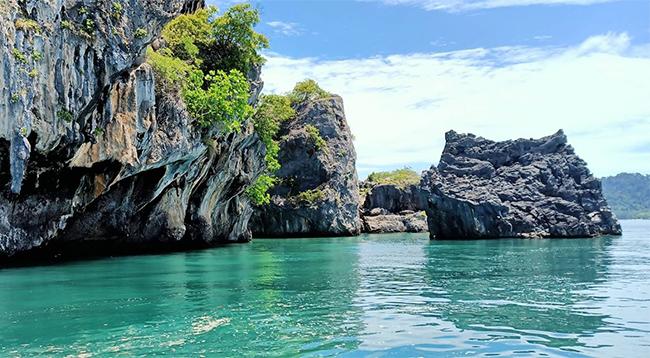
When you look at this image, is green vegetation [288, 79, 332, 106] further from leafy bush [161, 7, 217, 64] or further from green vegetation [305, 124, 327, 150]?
leafy bush [161, 7, 217, 64]

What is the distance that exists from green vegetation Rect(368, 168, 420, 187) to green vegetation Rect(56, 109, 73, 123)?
6699 centimetres

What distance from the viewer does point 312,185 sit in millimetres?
67250

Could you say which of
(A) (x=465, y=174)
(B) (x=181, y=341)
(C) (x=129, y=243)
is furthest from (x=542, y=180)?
(B) (x=181, y=341)

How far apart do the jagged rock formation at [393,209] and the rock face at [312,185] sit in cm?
975

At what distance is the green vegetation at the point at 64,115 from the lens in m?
21.2

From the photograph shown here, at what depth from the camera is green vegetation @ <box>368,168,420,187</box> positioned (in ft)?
290

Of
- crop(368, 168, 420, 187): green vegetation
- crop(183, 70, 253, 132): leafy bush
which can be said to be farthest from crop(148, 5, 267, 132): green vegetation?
crop(368, 168, 420, 187): green vegetation

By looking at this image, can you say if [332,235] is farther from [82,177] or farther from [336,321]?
[336,321]

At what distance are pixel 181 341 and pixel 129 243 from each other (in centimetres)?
2714

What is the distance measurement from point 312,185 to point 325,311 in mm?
53537

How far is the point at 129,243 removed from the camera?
118 feet

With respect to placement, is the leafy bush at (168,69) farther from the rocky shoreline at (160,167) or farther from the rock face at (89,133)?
the rock face at (89,133)

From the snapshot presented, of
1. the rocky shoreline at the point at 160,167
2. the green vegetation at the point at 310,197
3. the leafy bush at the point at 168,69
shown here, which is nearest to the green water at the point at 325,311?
the rocky shoreline at the point at 160,167

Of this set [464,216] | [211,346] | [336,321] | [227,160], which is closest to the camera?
[211,346]
